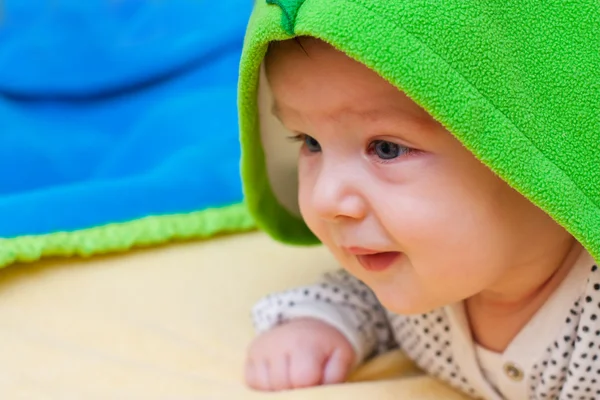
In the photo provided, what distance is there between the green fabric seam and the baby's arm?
0.22 m

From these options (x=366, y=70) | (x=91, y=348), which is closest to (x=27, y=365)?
(x=91, y=348)

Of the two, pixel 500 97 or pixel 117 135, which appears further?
pixel 117 135

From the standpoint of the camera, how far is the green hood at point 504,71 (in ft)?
2.19

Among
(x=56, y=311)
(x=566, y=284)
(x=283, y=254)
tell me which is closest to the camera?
(x=566, y=284)

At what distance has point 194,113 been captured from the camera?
1470 millimetres

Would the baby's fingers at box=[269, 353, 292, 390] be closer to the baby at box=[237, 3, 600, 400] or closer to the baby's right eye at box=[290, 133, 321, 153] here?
the baby at box=[237, 3, 600, 400]

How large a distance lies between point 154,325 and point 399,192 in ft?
1.43

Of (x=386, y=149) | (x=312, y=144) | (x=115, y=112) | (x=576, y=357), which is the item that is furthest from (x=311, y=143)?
(x=115, y=112)

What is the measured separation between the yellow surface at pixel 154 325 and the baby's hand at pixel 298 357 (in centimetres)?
3

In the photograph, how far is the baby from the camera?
73 cm

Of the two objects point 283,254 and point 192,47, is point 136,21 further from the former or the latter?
point 283,254

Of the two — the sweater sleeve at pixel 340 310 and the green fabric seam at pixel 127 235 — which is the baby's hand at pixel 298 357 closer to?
the sweater sleeve at pixel 340 310

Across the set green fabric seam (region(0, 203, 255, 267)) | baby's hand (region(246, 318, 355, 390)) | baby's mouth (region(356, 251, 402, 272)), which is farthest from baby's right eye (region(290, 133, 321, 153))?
green fabric seam (region(0, 203, 255, 267))

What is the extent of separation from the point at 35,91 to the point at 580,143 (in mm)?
1076
